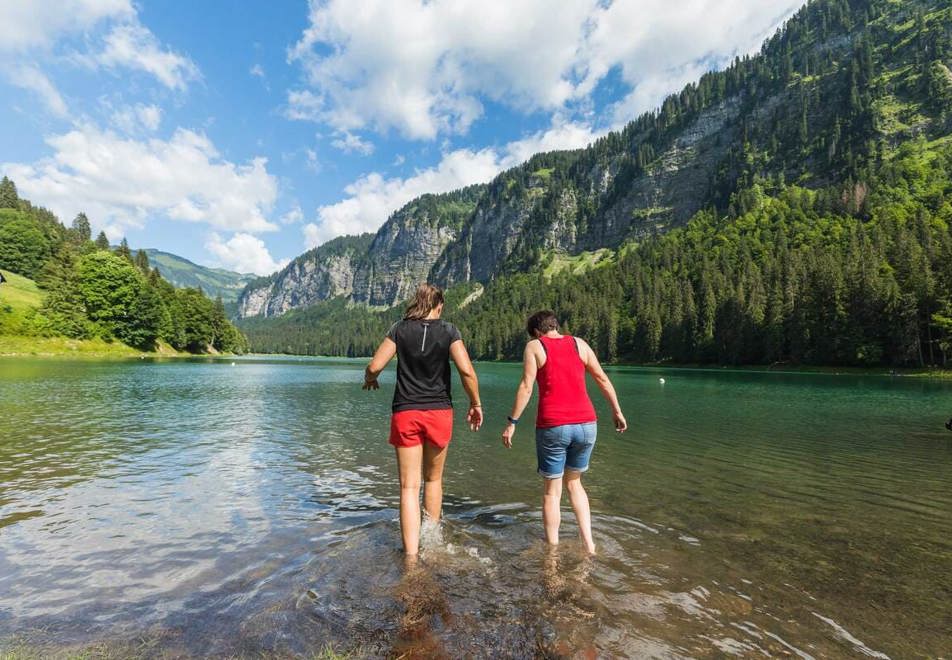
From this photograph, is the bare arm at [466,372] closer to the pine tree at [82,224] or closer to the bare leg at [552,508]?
the bare leg at [552,508]

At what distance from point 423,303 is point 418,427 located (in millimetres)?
1927

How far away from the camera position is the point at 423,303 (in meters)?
7.49

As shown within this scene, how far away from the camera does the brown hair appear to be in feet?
24.1

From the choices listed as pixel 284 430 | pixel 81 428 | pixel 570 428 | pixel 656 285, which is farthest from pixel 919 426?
pixel 656 285

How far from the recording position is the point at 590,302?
176 m

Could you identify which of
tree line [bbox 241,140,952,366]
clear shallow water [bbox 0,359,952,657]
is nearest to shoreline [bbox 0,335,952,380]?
tree line [bbox 241,140,952,366]

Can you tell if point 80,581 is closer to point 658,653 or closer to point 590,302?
point 658,653

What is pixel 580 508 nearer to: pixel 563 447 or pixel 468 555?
pixel 563 447

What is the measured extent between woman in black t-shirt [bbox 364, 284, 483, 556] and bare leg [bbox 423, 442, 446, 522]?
0.04 meters

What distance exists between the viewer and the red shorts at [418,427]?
721 centimetres

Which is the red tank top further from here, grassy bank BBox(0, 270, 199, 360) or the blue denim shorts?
grassy bank BBox(0, 270, 199, 360)

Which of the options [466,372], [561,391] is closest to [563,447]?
[561,391]

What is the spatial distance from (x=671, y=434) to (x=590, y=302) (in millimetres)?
157567

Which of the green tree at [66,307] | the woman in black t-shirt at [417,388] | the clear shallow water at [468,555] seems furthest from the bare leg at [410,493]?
the green tree at [66,307]
